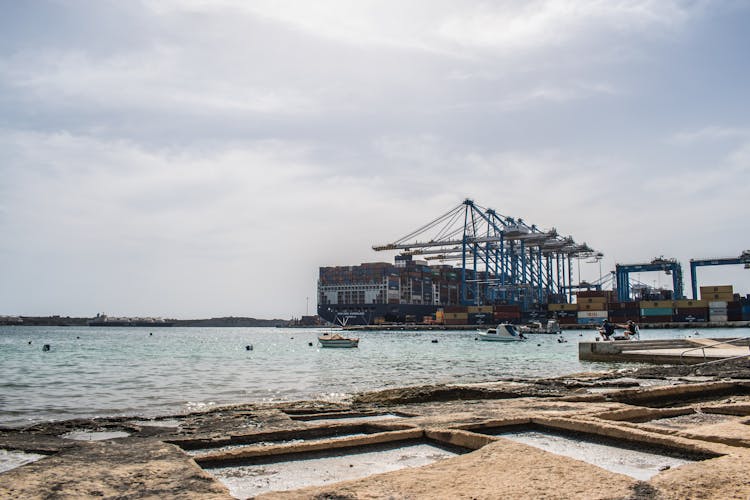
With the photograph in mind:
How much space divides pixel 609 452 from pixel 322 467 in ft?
7.79

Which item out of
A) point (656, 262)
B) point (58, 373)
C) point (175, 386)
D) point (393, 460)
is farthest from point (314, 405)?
point (656, 262)

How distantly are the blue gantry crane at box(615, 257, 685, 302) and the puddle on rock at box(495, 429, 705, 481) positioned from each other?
99.4 metres

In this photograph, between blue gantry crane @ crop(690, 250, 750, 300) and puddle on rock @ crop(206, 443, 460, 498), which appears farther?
blue gantry crane @ crop(690, 250, 750, 300)

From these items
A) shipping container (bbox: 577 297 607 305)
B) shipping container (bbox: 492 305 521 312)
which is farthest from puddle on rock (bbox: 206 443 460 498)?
shipping container (bbox: 577 297 607 305)

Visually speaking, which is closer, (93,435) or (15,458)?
(15,458)

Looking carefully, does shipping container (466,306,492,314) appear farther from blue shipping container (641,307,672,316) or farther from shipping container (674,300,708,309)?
shipping container (674,300,708,309)

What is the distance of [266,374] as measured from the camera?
2175 cm

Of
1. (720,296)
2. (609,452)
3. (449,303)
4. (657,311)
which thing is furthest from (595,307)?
(609,452)

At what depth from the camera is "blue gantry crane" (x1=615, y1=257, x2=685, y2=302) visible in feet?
314

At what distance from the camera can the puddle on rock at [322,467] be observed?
415cm

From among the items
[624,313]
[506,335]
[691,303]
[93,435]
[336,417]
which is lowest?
[506,335]

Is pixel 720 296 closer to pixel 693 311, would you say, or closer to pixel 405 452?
pixel 693 311

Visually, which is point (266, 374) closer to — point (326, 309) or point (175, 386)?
point (175, 386)

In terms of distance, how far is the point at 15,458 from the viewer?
579cm
